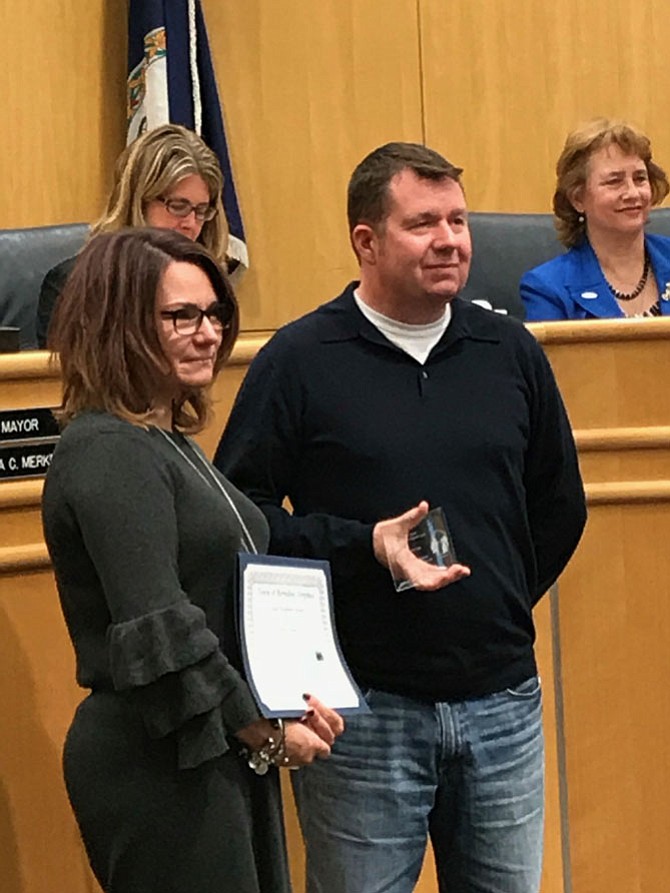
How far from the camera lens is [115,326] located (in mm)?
1631

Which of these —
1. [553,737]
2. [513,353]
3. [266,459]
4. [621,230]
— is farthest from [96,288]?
[621,230]

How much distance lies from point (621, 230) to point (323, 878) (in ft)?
5.22

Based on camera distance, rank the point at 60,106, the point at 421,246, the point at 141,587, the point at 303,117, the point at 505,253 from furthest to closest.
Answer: the point at 303,117, the point at 60,106, the point at 505,253, the point at 421,246, the point at 141,587

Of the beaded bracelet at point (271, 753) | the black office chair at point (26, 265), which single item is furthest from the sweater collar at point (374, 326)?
the black office chair at point (26, 265)

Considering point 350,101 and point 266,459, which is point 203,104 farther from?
point 266,459

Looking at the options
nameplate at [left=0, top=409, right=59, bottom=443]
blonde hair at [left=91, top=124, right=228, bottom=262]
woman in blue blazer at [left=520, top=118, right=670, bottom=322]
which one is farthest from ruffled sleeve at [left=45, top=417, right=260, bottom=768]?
woman in blue blazer at [left=520, top=118, right=670, bottom=322]

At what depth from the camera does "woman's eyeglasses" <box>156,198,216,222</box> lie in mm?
2771

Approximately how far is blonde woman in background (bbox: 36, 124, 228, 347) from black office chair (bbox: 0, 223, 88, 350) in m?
0.30

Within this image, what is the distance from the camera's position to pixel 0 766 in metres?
2.15

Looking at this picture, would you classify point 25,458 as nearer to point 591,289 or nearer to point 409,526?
point 409,526

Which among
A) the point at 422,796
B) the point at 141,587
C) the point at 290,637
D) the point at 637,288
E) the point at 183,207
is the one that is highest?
the point at 183,207

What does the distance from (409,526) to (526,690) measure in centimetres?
29

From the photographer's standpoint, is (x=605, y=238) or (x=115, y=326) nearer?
(x=115, y=326)

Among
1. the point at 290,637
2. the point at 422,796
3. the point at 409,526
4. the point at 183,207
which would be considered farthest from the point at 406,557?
the point at 183,207
